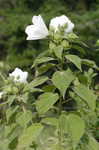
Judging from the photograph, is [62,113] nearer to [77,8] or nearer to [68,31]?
[68,31]

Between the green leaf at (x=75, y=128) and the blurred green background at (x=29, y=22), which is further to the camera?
the blurred green background at (x=29, y=22)

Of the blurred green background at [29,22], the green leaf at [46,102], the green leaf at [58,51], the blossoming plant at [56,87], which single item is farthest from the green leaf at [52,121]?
the blurred green background at [29,22]

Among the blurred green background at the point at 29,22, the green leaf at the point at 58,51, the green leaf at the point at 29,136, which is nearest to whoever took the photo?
the green leaf at the point at 58,51

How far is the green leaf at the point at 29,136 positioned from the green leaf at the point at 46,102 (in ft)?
0.42

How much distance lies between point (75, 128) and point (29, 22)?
19.5 ft

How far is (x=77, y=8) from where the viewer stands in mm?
8531

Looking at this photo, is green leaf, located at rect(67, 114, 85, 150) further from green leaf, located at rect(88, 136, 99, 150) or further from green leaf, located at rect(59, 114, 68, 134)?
green leaf, located at rect(88, 136, 99, 150)

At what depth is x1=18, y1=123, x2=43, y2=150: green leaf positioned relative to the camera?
1808 mm

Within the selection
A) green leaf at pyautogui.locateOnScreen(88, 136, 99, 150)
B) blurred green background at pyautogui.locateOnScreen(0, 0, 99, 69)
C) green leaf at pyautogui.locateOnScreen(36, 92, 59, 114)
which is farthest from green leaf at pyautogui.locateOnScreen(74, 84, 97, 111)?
blurred green background at pyautogui.locateOnScreen(0, 0, 99, 69)

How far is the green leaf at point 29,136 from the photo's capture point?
5.93 feet

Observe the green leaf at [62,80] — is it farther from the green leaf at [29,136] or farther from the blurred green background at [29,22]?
the blurred green background at [29,22]

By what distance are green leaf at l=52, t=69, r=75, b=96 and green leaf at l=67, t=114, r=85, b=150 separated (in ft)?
0.61

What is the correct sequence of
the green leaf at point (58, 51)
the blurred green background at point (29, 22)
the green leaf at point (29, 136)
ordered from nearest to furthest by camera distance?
the green leaf at point (58, 51) → the green leaf at point (29, 136) → the blurred green background at point (29, 22)

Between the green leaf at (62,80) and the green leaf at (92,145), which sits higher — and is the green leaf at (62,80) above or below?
above
